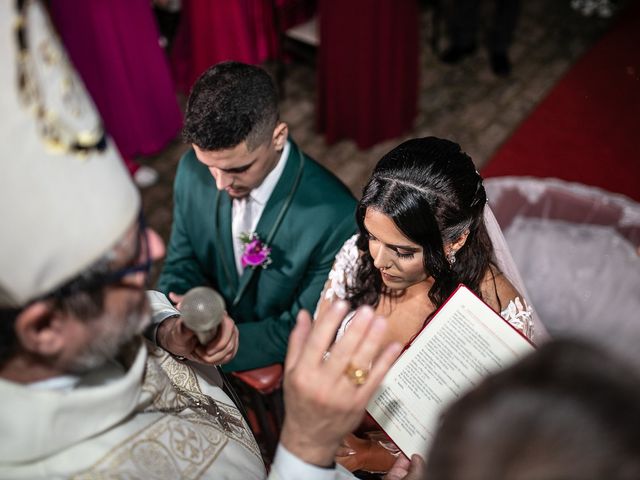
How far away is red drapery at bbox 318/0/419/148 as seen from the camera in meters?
3.57

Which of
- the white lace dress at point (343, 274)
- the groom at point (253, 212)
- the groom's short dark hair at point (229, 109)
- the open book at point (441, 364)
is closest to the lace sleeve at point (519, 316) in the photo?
the open book at point (441, 364)

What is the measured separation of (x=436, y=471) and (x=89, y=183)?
29.2 inches

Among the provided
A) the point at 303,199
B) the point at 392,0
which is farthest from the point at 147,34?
the point at 303,199

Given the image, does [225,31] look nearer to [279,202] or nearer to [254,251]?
[279,202]

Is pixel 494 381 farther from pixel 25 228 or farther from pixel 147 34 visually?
pixel 147 34

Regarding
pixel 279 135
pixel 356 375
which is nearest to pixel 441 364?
pixel 356 375

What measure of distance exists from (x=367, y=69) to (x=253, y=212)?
79.3 inches

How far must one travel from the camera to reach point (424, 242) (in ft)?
5.48

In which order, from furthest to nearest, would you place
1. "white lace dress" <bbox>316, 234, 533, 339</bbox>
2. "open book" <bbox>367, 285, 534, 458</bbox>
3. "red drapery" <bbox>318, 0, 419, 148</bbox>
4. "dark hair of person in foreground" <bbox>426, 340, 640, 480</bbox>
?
"red drapery" <bbox>318, 0, 419, 148</bbox> < "white lace dress" <bbox>316, 234, 533, 339</bbox> < "open book" <bbox>367, 285, 534, 458</bbox> < "dark hair of person in foreground" <bbox>426, 340, 640, 480</bbox>

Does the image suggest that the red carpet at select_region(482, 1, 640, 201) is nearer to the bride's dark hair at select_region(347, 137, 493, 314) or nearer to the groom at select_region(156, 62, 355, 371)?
the groom at select_region(156, 62, 355, 371)

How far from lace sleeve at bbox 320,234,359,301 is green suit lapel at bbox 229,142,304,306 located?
31cm

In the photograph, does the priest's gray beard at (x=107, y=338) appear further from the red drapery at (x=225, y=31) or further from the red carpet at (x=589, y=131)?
the red drapery at (x=225, y=31)

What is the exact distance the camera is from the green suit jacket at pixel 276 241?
2.15 metres

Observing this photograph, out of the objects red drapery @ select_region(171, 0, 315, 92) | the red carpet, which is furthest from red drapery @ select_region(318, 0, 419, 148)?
the red carpet
